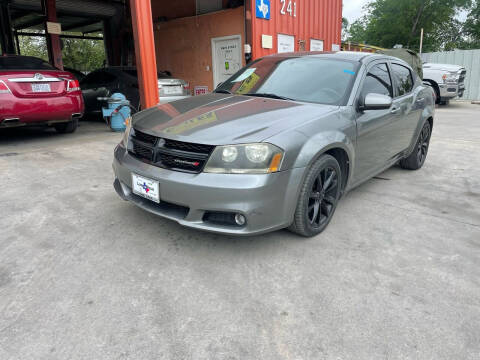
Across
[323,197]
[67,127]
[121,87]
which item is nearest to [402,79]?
[323,197]

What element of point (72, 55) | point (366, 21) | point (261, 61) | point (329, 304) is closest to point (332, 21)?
Result: point (261, 61)

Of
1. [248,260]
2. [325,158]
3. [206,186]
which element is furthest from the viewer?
[325,158]

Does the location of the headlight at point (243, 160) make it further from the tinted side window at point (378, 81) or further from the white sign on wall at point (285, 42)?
the white sign on wall at point (285, 42)

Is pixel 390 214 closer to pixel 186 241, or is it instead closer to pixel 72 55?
pixel 186 241

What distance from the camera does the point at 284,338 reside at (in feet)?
6.00

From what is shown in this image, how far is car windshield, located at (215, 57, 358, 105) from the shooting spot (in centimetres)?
321

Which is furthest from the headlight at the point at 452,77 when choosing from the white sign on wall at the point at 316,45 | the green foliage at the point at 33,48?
the green foliage at the point at 33,48

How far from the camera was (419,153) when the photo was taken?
4.89 m

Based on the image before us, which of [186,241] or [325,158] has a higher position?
[325,158]

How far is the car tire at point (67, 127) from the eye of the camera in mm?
7090

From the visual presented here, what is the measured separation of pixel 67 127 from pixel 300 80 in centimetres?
541

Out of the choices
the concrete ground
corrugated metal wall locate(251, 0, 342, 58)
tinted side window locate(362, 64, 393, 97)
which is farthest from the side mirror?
corrugated metal wall locate(251, 0, 342, 58)

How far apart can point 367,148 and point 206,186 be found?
1.77m

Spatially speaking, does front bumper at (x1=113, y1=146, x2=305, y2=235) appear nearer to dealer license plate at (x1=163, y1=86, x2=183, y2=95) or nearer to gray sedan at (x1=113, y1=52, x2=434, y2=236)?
gray sedan at (x1=113, y1=52, x2=434, y2=236)
